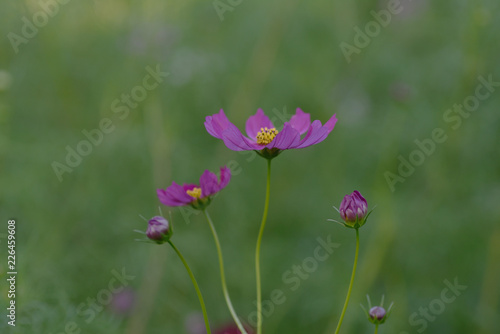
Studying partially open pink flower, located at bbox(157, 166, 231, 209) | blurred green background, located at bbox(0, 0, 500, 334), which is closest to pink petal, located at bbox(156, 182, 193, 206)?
partially open pink flower, located at bbox(157, 166, 231, 209)

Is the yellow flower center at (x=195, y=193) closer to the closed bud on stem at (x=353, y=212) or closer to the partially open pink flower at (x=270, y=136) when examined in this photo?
the partially open pink flower at (x=270, y=136)

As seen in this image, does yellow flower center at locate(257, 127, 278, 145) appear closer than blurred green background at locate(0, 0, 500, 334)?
Yes

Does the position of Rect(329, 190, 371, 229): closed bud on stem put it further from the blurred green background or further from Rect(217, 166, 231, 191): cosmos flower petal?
the blurred green background

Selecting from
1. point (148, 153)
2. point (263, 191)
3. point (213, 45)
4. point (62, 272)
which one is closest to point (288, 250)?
point (263, 191)

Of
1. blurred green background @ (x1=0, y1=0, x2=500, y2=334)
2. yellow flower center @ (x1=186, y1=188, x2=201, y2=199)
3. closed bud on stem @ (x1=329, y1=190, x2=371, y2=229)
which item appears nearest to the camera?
closed bud on stem @ (x1=329, y1=190, x2=371, y2=229)

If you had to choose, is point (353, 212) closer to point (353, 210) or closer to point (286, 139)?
point (353, 210)
